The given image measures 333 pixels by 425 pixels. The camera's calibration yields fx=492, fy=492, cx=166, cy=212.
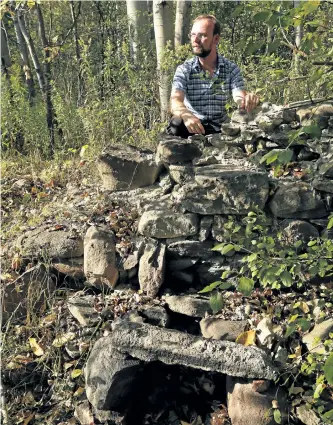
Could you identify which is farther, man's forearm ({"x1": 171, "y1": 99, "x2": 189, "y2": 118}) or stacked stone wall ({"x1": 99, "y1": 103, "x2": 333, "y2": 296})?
man's forearm ({"x1": 171, "y1": 99, "x2": 189, "y2": 118})

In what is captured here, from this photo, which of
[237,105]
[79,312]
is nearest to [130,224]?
[79,312]

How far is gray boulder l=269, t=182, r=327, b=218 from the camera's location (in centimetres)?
349

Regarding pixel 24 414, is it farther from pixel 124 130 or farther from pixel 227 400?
pixel 124 130

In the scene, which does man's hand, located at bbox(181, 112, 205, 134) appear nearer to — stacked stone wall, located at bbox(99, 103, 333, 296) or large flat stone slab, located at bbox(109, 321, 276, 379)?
stacked stone wall, located at bbox(99, 103, 333, 296)

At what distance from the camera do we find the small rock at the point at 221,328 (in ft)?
10.4

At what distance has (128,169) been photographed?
4160 mm

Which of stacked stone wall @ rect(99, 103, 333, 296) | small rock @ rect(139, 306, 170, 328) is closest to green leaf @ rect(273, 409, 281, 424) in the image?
small rock @ rect(139, 306, 170, 328)

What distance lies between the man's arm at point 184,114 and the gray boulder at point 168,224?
0.72m

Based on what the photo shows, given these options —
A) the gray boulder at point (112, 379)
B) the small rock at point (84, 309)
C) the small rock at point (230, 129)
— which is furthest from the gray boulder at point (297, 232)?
the small rock at point (84, 309)

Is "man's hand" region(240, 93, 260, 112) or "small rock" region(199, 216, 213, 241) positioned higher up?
"man's hand" region(240, 93, 260, 112)

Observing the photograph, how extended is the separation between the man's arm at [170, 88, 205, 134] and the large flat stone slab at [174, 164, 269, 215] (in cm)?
42

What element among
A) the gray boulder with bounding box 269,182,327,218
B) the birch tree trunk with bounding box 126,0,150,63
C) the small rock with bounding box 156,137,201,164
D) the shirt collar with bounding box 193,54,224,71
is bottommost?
the gray boulder with bounding box 269,182,327,218

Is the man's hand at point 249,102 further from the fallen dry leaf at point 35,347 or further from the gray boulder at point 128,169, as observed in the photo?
the fallen dry leaf at point 35,347

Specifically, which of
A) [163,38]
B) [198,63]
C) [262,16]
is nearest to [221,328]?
[262,16]
